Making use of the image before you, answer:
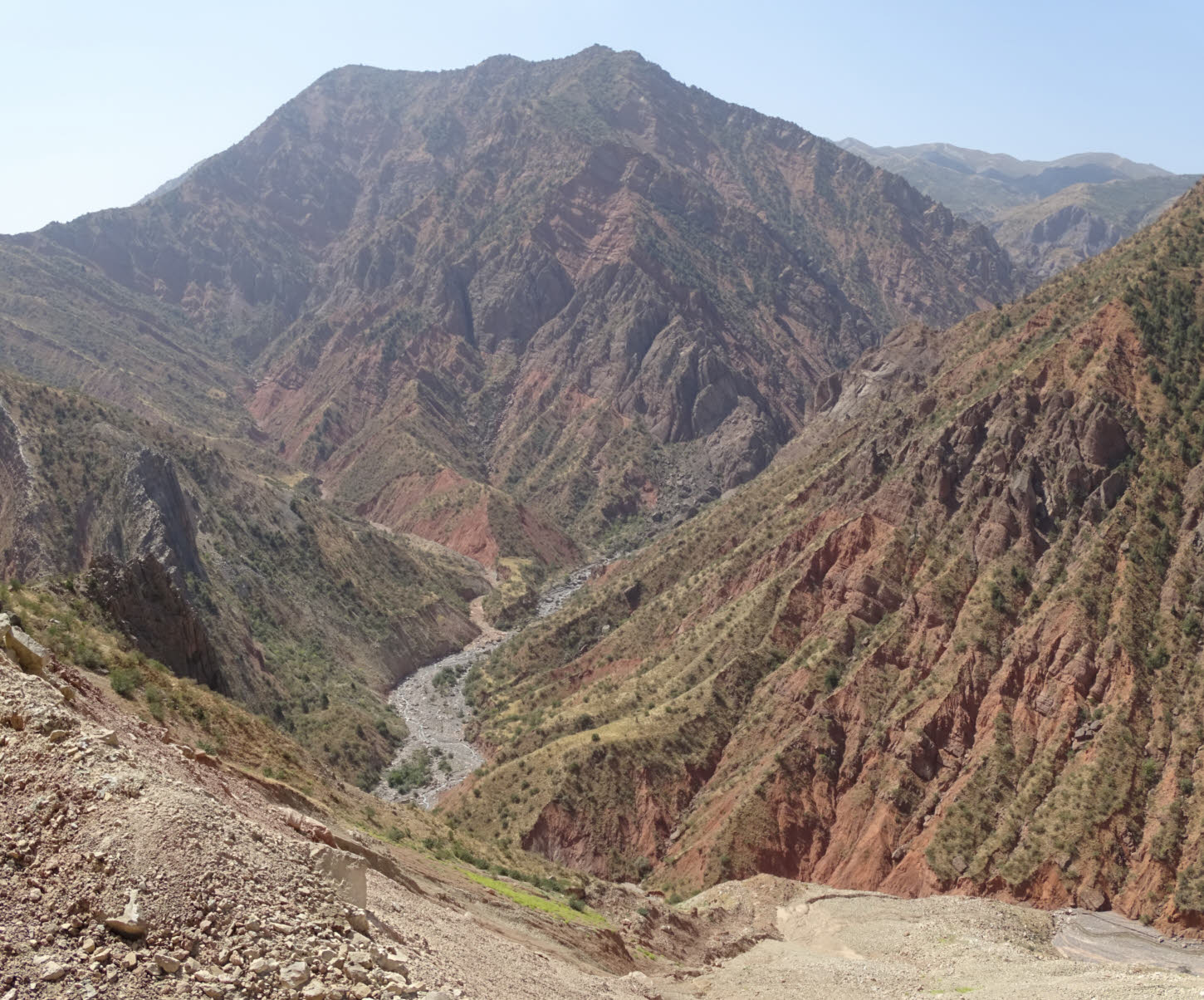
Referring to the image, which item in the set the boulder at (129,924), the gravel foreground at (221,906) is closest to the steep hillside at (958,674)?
the gravel foreground at (221,906)

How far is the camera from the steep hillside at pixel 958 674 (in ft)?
172

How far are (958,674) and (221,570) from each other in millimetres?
59581

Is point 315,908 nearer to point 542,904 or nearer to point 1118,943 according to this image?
point 542,904

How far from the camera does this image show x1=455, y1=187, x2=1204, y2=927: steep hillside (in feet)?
172

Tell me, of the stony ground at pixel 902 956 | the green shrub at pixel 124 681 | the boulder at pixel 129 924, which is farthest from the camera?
the stony ground at pixel 902 956

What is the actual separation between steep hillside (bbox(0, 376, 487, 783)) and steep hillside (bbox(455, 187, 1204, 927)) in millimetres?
13894

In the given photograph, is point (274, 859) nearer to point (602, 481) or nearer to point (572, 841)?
point (572, 841)

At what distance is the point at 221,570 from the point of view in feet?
303

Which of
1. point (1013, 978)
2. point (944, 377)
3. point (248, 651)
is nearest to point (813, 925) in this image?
point (1013, 978)

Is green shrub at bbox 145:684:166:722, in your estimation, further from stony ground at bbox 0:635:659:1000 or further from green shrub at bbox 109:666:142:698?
stony ground at bbox 0:635:659:1000

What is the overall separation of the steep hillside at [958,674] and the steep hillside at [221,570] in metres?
13.9

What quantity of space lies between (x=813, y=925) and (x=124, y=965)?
36377 millimetres

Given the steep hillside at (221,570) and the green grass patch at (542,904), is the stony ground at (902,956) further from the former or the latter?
the steep hillside at (221,570)

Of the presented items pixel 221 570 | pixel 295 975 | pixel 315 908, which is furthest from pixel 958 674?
pixel 221 570
